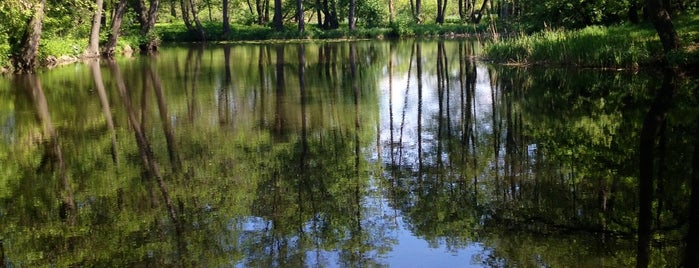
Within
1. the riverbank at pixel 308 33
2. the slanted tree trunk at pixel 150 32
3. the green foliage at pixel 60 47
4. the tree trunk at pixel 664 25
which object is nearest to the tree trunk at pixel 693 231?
the tree trunk at pixel 664 25

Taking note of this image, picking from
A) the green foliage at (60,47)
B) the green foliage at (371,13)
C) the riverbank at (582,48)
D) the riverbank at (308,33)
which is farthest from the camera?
the green foliage at (371,13)

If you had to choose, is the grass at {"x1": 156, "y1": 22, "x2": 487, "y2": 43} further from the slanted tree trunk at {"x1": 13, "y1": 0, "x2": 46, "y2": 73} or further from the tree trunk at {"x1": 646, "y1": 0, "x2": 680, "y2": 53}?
the tree trunk at {"x1": 646, "y1": 0, "x2": 680, "y2": 53}

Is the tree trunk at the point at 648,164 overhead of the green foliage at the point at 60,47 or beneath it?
beneath

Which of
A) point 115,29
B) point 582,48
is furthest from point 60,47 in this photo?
point 582,48

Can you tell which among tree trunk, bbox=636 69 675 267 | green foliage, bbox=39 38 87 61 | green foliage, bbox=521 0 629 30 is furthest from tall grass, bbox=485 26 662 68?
green foliage, bbox=39 38 87 61

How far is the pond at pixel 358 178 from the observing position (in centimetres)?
531

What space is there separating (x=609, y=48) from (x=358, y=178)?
12.9 metres

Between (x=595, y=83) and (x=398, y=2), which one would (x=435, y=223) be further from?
(x=398, y=2)

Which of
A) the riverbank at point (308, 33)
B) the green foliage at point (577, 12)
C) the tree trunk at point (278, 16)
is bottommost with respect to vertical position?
the green foliage at point (577, 12)

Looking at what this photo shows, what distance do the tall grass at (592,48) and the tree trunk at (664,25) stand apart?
76 centimetres

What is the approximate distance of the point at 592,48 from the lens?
18.6 meters

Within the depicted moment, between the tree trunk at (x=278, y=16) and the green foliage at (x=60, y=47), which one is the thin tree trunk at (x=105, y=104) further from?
the tree trunk at (x=278, y=16)

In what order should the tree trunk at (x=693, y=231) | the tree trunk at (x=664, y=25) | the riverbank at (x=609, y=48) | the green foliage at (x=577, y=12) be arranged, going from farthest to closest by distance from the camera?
the green foliage at (x=577, y=12), the riverbank at (x=609, y=48), the tree trunk at (x=664, y=25), the tree trunk at (x=693, y=231)

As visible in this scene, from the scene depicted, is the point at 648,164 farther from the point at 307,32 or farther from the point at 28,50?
the point at 307,32
